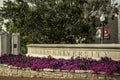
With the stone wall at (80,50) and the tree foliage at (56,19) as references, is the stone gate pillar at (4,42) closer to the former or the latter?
the tree foliage at (56,19)

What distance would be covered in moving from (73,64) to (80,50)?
1.66 m

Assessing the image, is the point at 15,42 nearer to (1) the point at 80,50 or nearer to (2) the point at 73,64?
(1) the point at 80,50

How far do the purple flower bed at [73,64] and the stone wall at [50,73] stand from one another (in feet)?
0.59

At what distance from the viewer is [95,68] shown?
44.9 feet

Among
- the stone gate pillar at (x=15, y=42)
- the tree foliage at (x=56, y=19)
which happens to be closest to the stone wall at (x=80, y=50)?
the stone gate pillar at (x=15, y=42)

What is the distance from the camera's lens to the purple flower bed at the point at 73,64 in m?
13.6

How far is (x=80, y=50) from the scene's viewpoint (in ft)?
52.9

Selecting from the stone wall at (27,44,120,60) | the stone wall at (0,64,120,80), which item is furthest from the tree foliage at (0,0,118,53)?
the stone wall at (0,64,120,80)

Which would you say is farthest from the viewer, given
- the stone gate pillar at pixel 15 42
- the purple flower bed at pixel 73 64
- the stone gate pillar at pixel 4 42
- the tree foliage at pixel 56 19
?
the tree foliage at pixel 56 19

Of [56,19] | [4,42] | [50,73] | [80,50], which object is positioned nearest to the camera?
[50,73]

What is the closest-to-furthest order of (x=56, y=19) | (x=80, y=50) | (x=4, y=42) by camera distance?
(x=80, y=50), (x=4, y=42), (x=56, y=19)

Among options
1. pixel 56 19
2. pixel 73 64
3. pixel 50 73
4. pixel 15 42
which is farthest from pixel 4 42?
pixel 73 64

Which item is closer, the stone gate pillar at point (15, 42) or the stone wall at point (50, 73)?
the stone wall at point (50, 73)

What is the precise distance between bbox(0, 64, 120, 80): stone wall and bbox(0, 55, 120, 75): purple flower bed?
178 mm
